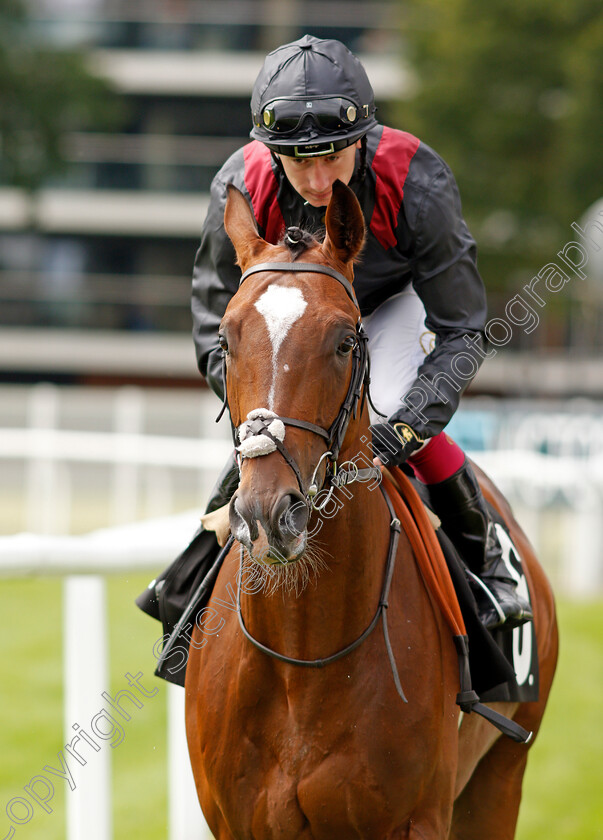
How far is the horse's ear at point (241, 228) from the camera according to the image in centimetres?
304

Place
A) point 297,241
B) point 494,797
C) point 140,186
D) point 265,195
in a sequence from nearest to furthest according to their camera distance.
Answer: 1. point 297,241
2. point 265,195
3. point 494,797
4. point 140,186

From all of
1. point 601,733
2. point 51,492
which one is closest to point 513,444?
point 51,492

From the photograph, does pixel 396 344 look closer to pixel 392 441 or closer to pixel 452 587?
pixel 392 441

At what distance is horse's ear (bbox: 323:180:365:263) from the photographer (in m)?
2.93

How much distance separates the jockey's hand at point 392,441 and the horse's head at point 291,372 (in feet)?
1.24

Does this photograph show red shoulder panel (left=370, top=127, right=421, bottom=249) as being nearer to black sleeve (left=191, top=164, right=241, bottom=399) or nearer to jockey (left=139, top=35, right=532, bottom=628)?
jockey (left=139, top=35, right=532, bottom=628)

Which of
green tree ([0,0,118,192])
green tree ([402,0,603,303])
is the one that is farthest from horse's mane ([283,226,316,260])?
green tree ([0,0,118,192])

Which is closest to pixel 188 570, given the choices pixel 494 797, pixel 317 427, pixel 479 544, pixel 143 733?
pixel 479 544

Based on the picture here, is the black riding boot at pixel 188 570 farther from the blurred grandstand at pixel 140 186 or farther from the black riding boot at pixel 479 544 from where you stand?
the blurred grandstand at pixel 140 186

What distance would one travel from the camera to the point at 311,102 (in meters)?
3.26

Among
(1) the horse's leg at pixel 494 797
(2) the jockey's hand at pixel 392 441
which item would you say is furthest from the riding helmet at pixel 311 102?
(1) the horse's leg at pixel 494 797

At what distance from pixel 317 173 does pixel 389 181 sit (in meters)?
0.28

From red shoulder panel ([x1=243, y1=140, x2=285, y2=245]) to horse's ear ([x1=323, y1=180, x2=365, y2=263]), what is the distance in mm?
553

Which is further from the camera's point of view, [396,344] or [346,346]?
[396,344]
